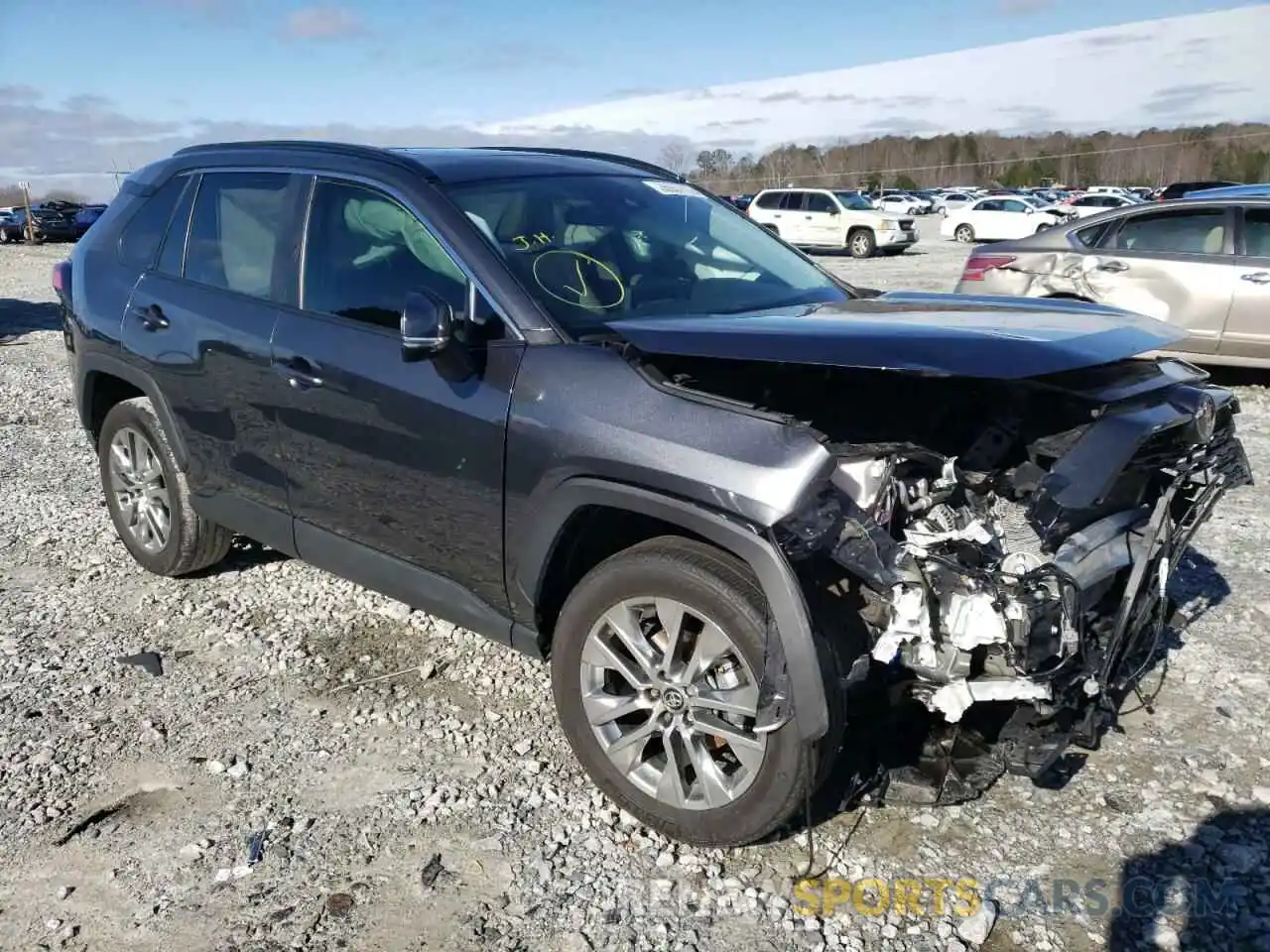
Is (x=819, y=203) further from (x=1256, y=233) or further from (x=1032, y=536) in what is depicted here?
(x=1032, y=536)

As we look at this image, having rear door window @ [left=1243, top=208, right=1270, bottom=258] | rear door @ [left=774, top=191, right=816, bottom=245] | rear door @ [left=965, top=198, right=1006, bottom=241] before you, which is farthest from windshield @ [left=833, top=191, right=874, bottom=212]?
rear door window @ [left=1243, top=208, right=1270, bottom=258]

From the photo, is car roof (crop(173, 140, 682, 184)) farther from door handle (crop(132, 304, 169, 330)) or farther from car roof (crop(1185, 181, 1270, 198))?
car roof (crop(1185, 181, 1270, 198))

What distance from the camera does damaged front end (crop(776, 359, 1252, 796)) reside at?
2.54 metres

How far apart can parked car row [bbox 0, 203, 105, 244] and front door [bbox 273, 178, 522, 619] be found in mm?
38126

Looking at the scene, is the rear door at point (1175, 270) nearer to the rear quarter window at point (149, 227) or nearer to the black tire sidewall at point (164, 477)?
the rear quarter window at point (149, 227)

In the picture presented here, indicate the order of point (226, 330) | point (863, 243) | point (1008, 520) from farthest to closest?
point (863, 243) → point (226, 330) → point (1008, 520)

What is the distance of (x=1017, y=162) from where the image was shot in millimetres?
85125

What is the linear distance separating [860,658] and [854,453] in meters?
0.54

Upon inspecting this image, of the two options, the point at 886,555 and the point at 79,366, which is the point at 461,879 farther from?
the point at 79,366

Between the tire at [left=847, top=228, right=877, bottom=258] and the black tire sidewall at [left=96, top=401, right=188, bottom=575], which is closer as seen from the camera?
the black tire sidewall at [left=96, top=401, right=188, bottom=575]

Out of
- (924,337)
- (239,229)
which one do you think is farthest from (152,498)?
(924,337)

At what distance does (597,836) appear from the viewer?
2.99 meters

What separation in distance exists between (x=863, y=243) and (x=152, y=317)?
24164 millimetres

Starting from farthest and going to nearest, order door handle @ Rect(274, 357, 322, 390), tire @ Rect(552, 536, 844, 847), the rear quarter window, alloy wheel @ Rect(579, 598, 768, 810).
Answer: the rear quarter window, door handle @ Rect(274, 357, 322, 390), alloy wheel @ Rect(579, 598, 768, 810), tire @ Rect(552, 536, 844, 847)
